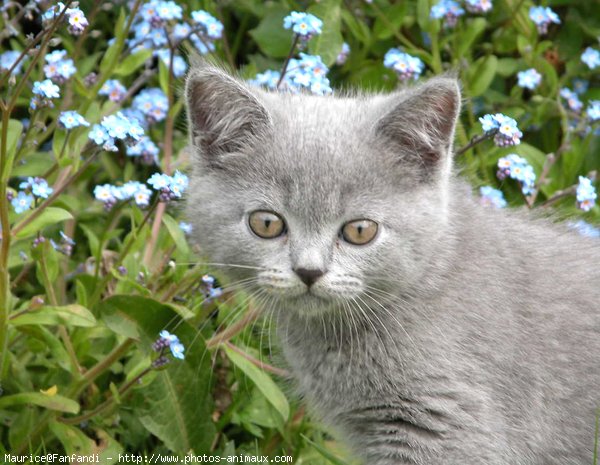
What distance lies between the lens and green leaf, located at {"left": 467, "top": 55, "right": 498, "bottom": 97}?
363 centimetres

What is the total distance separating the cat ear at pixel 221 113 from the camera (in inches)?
104

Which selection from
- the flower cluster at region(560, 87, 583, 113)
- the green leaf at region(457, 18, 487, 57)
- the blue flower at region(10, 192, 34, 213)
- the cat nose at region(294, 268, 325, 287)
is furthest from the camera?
the flower cluster at region(560, 87, 583, 113)

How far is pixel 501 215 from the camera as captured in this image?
294 cm

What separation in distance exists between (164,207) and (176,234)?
0.43 metres

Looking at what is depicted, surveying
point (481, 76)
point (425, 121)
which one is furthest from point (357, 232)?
point (481, 76)

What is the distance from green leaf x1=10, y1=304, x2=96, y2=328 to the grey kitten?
15.4 inches

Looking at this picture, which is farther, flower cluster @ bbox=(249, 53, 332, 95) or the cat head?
flower cluster @ bbox=(249, 53, 332, 95)

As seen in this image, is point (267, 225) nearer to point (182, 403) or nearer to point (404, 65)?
point (182, 403)

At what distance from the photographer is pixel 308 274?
8.04 feet

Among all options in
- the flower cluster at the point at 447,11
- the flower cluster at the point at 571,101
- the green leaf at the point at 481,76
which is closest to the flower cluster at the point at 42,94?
the flower cluster at the point at 447,11

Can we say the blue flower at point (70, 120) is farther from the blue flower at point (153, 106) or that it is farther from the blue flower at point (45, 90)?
the blue flower at point (153, 106)

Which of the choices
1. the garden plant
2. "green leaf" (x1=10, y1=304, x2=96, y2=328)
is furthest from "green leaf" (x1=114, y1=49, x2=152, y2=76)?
"green leaf" (x1=10, y1=304, x2=96, y2=328)

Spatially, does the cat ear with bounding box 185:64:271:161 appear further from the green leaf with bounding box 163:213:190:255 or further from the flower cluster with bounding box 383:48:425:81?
the flower cluster with bounding box 383:48:425:81

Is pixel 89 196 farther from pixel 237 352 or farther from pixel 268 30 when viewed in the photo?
pixel 237 352
